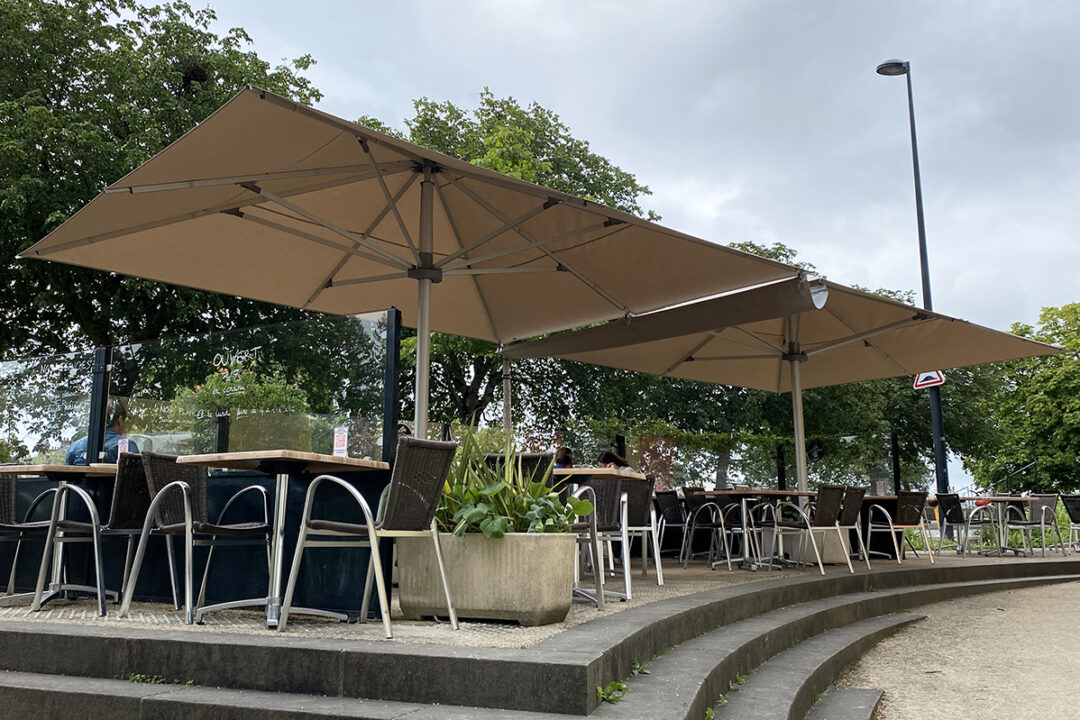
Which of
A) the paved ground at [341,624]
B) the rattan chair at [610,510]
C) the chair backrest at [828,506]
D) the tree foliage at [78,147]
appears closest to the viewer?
the paved ground at [341,624]

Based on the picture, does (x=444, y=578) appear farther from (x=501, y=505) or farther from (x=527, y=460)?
(x=527, y=460)

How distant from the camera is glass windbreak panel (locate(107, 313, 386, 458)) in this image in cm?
475

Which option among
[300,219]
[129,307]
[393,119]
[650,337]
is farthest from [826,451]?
[393,119]

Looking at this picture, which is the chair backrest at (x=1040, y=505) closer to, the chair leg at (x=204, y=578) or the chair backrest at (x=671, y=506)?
the chair backrest at (x=671, y=506)

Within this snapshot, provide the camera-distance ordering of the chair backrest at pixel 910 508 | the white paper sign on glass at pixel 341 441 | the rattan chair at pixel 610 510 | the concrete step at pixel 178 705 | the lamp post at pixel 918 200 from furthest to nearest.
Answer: the lamp post at pixel 918 200
the chair backrest at pixel 910 508
the rattan chair at pixel 610 510
the white paper sign on glass at pixel 341 441
the concrete step at pixel 178 705

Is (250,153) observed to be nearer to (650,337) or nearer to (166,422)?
(166,422)

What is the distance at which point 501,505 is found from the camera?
447cm

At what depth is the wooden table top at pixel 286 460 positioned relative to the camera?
4012mm

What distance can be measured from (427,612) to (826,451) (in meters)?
9.30

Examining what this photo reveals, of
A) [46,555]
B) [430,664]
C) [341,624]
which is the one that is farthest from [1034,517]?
[46,555]

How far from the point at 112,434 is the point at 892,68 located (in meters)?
14.6

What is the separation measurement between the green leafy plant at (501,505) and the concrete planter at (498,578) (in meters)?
0.08

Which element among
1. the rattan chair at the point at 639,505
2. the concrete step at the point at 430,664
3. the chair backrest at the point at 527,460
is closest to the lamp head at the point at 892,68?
the rattan chair at the point at 639,505

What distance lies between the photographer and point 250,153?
16.4ft
